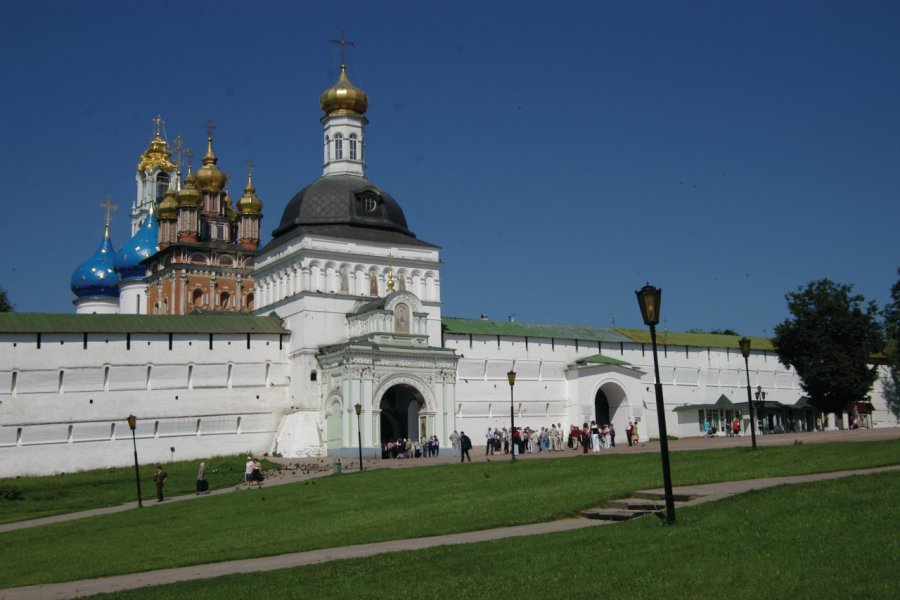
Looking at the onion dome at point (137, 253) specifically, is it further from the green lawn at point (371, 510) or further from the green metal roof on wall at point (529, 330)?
the green lawn at point (371, 510)

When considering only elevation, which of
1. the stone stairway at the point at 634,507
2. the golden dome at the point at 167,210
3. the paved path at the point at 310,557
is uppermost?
the golden dome at the point at 167,210

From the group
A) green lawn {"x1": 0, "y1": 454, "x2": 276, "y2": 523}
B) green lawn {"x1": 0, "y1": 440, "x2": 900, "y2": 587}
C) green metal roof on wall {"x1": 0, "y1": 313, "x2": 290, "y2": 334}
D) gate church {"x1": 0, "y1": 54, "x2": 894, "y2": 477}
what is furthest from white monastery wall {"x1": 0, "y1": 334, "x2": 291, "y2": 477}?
green lawn {"x1": 0, "y1": 440, "x2": 900, "y2": 587}

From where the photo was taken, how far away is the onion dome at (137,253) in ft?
212

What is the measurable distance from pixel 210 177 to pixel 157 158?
51.8 ft

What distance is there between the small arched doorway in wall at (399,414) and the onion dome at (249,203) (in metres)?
19.3

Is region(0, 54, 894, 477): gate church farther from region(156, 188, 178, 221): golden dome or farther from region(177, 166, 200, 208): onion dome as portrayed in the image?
region(156, 188, 178, 221): golden dome

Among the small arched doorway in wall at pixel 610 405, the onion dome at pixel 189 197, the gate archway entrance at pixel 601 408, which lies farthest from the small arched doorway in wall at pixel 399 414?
the onion dome at pixel 189 197

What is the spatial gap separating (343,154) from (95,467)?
1996 cm

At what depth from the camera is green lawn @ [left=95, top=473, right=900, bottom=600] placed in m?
9.31

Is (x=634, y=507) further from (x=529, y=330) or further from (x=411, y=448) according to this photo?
(x=529, y=330)

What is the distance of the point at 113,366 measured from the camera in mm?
41781

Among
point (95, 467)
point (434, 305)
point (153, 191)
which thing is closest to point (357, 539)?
point (95, 467)

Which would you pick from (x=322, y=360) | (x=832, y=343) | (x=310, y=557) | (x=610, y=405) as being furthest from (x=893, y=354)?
(x=310, y=557)

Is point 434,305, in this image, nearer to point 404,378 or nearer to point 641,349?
point 404,378
